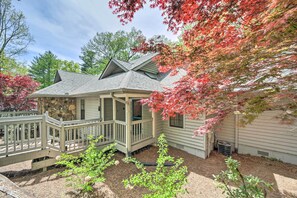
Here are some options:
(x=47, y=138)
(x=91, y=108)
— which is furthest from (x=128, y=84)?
(x=91, y=108)

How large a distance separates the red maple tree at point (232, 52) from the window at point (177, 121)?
3.35 metres

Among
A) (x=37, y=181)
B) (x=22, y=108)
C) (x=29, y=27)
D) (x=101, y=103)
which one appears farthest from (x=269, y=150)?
(x=29, y=27)

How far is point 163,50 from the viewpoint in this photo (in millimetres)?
2793

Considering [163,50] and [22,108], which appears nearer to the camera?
[163,50]

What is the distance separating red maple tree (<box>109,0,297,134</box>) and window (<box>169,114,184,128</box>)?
3346 mm

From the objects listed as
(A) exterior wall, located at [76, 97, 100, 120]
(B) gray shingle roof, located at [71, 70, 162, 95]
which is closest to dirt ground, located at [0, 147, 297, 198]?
(B) gray shingle roof, located at [71, 70, 162, 95]

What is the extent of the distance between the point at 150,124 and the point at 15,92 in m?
10.1

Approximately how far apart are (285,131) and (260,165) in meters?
1.73

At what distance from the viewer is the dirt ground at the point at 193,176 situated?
343 cm

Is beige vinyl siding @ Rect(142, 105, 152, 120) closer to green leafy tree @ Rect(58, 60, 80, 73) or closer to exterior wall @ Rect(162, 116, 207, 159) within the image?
exterior wall @ Rect(162, 116, 207, 159)

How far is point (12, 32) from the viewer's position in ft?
51.3

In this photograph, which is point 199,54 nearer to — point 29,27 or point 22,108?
point 22,108

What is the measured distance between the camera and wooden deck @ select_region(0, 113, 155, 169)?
4.12 meters

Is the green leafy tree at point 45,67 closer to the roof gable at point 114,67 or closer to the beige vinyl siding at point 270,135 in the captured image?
the roof gable at point 114,67
